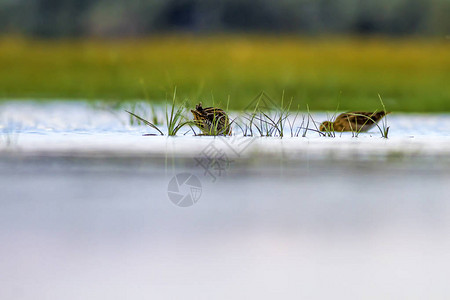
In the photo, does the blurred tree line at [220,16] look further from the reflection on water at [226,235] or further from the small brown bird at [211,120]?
the reflection on water at [226,235]

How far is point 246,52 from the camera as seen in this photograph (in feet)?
79.4

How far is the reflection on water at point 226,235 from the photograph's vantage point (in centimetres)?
283

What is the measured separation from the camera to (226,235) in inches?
132

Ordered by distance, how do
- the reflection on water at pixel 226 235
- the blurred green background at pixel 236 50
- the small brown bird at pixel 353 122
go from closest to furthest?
1. the reflection on water at pixel 226 235
2. the small brown bird at pixel 353 122
3. the blurred green background at pixel 236 50

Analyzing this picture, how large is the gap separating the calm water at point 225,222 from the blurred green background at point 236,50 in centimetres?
573

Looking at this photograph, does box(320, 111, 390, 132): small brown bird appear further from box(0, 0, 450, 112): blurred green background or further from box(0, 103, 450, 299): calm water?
box(0, 0, 450, 112): blurred green background

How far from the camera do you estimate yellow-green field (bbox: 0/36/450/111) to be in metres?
12.9

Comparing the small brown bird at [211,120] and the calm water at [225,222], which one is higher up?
the small brown bird at [211,120]

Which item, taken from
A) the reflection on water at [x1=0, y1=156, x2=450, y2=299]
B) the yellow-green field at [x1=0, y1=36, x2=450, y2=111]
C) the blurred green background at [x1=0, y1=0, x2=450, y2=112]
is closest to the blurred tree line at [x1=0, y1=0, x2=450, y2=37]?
the blurred green background at [x1=0, y1=0, x2=450, y2=112]

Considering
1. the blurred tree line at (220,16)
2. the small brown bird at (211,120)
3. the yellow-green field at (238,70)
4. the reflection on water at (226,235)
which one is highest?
the blurred tree line at (220,16)

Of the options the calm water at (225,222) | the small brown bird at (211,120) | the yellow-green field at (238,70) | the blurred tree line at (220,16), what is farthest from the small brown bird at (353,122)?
the blurred tree line at (220,16)

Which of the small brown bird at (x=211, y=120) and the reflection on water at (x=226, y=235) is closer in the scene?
the reflection on water at (x=226, y=235)

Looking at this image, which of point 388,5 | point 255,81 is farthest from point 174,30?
point 255,81

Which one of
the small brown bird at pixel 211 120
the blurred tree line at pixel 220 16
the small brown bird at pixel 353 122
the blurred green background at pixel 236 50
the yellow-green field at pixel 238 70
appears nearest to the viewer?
the small brown bird at pixel 211 120
